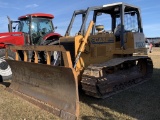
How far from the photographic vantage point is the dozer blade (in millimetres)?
5156

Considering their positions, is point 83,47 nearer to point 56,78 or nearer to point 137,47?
point 56,78

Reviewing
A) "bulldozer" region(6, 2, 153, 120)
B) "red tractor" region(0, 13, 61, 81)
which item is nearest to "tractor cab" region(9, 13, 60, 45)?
"red tractor" region(0, 13, 61, 81)

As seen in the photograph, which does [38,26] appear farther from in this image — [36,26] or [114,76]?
[114,76]

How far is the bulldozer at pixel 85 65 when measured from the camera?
5379 millimetres

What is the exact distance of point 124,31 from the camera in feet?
24.5

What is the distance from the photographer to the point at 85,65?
6.83 meters

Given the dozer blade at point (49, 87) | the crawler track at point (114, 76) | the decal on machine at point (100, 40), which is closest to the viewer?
the dozer blade at point (49, 87)

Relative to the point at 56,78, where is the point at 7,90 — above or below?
below

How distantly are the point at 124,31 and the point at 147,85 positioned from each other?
6.27 feet

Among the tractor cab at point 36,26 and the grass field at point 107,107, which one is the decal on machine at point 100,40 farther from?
the tractor cab at point 36,26

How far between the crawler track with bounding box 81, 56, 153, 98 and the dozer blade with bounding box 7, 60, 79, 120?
0.77 metres

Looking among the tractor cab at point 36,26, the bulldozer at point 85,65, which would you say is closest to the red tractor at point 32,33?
the tractor cab at point 36,26

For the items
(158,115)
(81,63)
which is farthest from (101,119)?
(81,63)

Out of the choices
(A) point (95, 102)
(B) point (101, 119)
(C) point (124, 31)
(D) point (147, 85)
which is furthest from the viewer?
(D) point (147, 85)
